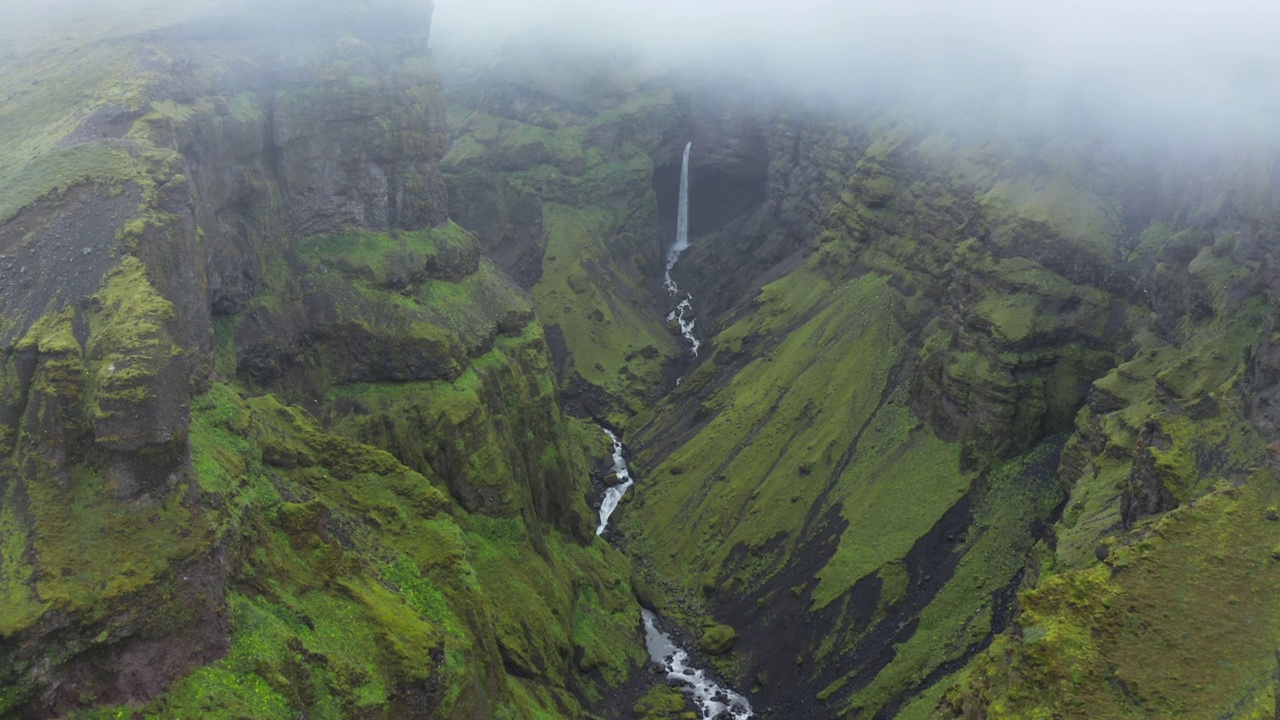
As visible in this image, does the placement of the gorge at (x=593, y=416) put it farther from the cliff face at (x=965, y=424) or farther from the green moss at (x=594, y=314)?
the green moss at (x=594, y=314)

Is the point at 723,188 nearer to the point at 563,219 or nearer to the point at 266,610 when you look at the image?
the point at 563,219

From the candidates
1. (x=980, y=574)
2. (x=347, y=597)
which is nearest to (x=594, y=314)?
(x=980, y=574)

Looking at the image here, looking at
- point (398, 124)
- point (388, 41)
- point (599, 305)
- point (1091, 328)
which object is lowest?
point (599, 305)

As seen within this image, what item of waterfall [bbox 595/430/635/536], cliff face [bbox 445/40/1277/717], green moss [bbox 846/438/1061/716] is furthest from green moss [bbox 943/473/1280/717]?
waterfall [bbox 595/430/635/536]

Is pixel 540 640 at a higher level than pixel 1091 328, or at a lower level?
lower

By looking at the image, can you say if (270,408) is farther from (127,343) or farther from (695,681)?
(695,681)

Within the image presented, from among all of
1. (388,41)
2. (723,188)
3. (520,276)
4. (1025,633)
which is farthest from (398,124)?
(723,188)

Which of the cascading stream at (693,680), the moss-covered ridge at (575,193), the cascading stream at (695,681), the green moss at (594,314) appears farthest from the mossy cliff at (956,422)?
the moss-covered ridge at (575,193)
